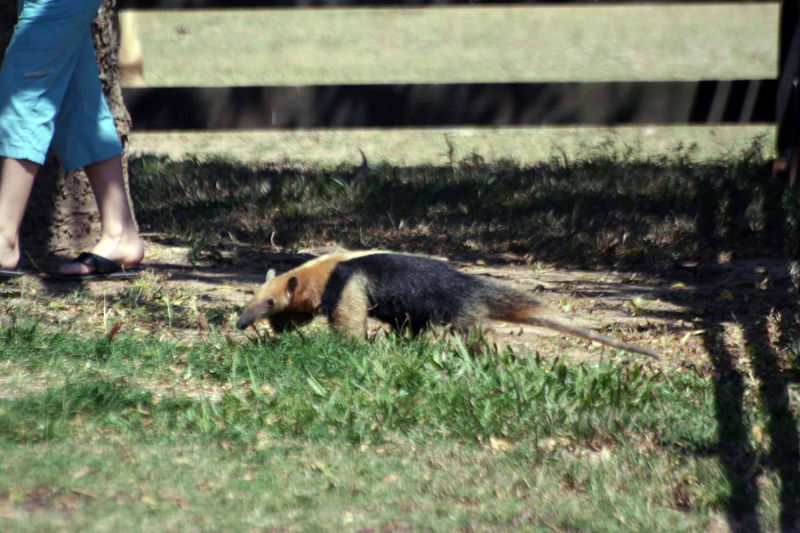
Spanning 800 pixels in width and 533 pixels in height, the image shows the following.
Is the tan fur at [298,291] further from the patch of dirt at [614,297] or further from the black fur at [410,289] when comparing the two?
the patch of dirt at [614,297]

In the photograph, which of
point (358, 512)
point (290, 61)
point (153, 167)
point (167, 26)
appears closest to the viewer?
point (358, 512)

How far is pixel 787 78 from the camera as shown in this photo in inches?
282

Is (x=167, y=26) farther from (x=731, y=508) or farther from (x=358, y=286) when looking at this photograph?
(x=731, y=508)

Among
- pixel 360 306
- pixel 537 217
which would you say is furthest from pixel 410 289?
pixel 537 217

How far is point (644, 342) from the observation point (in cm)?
459

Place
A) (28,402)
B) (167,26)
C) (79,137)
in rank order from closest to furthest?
1. (28,402)
2. (79,137)
3. (167,26)

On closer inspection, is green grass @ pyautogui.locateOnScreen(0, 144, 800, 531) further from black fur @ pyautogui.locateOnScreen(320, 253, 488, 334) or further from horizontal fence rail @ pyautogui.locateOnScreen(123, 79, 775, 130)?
horizontal fence rail @ pyautogui.locateOnScreen(123, 79, 775, 130)

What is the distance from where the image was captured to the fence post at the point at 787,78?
7.05 m

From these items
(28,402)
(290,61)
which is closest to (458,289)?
(28,402)

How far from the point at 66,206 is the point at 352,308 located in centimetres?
194

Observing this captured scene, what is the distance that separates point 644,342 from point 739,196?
2.31 meters

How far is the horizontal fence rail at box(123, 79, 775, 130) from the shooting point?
7438mm

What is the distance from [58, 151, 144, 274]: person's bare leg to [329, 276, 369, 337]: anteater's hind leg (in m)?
1.25

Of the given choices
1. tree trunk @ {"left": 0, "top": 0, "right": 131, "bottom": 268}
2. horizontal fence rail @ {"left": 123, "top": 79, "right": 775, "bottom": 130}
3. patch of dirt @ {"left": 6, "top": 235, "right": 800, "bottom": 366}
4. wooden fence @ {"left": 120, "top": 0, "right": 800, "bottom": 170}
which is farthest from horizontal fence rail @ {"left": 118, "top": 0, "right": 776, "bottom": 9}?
patch of dirt @ {"left": 6, "top": 235, "right": 800, "bottom": 366}
